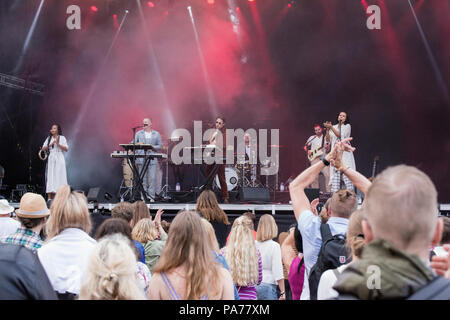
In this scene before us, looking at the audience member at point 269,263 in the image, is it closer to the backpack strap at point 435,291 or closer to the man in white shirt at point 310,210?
the man in white shirt at point 310,210

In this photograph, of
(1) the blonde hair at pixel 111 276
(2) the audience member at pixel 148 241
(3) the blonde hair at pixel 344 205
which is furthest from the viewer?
(2) the audience member at pixel 148 241

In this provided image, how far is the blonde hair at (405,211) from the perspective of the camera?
1180 millimetres

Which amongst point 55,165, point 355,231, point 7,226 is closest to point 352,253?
point 355,231

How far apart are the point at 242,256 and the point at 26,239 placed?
1.55m

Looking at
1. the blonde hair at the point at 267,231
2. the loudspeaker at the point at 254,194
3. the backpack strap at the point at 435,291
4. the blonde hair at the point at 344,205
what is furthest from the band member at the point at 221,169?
the backpack strap at the point at 435,291

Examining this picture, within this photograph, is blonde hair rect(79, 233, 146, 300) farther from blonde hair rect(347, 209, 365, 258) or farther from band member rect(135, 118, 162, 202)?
band member rect(135, 118, 162, 202)

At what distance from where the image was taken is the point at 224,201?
9430mm

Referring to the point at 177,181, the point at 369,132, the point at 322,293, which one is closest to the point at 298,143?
the point at 369,132

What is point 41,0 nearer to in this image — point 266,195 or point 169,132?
point 169,132

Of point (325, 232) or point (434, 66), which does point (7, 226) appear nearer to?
point (325, 232)

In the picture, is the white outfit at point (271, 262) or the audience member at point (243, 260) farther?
the white outfit at point (271, 262)

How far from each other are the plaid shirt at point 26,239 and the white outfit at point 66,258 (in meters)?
0.44

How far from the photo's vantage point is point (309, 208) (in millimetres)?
2699

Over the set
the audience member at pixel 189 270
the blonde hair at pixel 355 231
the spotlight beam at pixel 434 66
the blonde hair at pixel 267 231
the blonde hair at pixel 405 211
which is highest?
the spotlight beam at pixel 434 66
